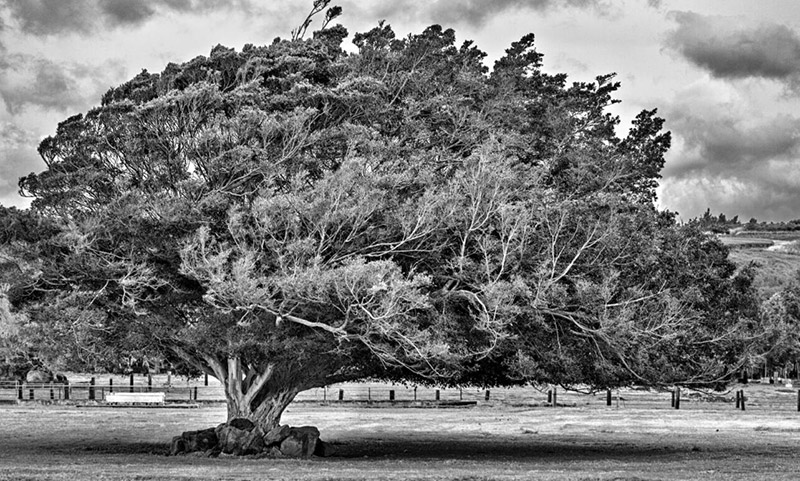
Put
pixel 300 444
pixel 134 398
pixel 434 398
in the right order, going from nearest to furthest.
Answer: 1. pixel 300 444
2. pixel 134 398
3. pixel 434 398

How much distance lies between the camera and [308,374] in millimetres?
28797

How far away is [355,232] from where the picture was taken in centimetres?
2419

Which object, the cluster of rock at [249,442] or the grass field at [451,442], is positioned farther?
the cluster of rock at [249,442]

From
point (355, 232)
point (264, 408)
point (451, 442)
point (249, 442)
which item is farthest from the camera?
point (451, 442)

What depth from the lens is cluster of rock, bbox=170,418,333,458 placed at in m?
27.0

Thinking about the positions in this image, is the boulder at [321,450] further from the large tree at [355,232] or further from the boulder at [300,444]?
the large tree at [355,232]

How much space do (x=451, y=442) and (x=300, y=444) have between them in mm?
9237

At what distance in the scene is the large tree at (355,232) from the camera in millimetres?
23672

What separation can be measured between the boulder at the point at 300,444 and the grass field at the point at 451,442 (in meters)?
0.88

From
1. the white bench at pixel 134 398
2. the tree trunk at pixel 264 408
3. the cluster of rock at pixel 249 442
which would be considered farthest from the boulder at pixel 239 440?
the white bench at pixel 134 398

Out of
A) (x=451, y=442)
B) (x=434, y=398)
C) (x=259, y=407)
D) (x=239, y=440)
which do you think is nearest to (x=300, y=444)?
(x=239, y=440)

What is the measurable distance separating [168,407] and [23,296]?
30465 mm

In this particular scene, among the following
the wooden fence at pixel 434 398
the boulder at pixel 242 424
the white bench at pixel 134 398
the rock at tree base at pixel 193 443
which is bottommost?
the wooden fence at pixel 434 398

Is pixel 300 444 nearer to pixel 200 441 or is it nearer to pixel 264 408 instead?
pixel 264 408
